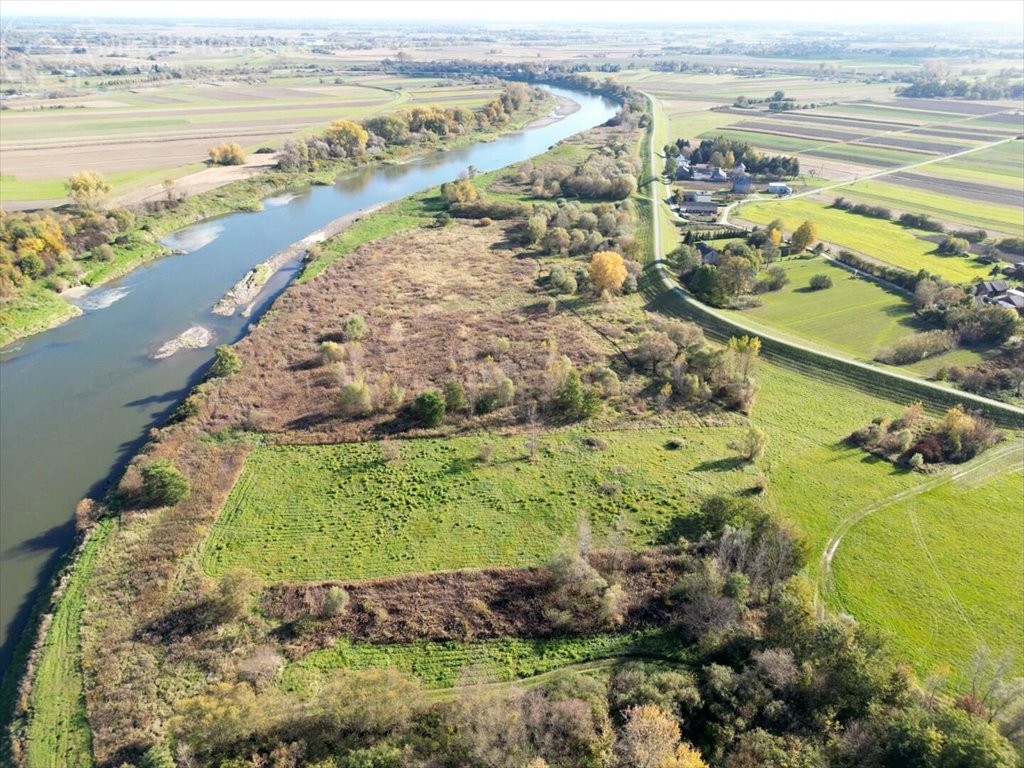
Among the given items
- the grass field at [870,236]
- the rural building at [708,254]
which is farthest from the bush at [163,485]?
the grass field at [870,236]

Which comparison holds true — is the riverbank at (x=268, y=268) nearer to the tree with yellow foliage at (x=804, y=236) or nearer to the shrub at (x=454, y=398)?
the shrub at (x=454, y=398)

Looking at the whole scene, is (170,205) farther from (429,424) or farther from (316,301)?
(429,424)

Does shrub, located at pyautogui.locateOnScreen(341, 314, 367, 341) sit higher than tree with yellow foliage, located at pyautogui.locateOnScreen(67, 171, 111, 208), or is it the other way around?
tree with yellow foliage, located at pyautogui.locateOnScreen(67, 171, 111, 208)

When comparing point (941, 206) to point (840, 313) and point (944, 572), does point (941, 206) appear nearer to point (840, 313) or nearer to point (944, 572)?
point (840, 313)

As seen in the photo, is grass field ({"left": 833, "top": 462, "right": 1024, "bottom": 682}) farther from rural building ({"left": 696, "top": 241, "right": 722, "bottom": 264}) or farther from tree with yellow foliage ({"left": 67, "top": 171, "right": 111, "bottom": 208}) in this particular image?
tree with yellow foliage ({"left": 67, "top": 171, "right": 111, "bottom": 208})

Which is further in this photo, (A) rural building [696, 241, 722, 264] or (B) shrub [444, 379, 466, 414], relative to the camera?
(A) rural building [696, 241, 722, 264]

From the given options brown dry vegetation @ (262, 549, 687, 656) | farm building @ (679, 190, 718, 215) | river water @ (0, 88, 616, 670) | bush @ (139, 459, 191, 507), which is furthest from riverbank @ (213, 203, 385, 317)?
farm building @ (679, 190, 718, 215)
